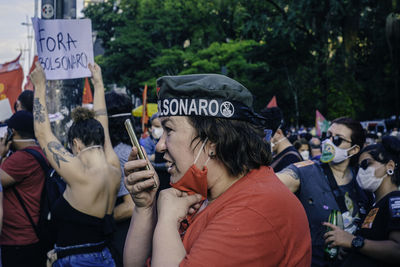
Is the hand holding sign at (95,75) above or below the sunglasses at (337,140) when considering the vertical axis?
above

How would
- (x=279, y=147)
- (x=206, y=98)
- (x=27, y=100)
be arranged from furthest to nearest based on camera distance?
(x=27, y=100) < (x=279, y=147) < (x=206, y=98)

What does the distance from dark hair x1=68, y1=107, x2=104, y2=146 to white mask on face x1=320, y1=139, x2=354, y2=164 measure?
2.21 meters

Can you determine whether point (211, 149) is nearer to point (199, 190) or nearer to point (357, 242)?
point (199, 190)

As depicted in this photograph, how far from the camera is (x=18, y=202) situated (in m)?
4.04

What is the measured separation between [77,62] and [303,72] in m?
25.3

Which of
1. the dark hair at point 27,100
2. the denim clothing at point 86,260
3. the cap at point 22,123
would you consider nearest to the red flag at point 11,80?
the dark hair at point 27,100

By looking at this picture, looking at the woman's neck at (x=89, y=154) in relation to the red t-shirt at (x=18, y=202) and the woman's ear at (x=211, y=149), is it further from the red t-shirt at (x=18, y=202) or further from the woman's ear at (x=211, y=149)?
the woman's ear at (x=211, y=149)

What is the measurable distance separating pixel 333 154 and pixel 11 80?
5.32 meters

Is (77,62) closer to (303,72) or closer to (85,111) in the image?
(85,111)

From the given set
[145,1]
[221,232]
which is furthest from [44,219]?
[145,1]

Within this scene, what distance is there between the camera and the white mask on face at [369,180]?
139 inches

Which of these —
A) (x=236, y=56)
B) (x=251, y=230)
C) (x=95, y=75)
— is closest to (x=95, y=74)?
(x=95, y=75)

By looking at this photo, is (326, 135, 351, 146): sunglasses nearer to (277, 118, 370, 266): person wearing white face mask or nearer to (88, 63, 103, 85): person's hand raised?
(277, 118, 370, 266): person wearing white face mask

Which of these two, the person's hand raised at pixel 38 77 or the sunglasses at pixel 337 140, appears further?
the sunglasses at pixel 337 140
